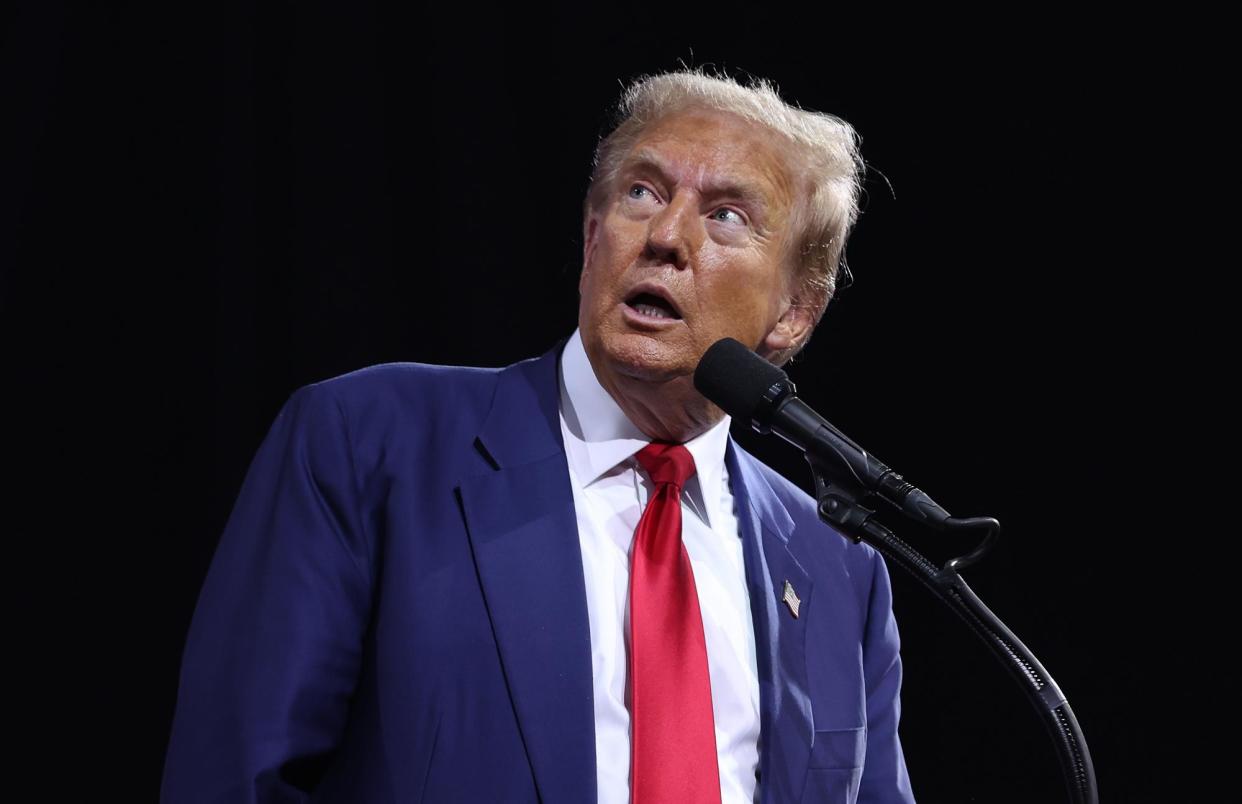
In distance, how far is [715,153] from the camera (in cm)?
195

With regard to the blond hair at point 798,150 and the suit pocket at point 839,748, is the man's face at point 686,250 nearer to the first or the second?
the blond hair at point 798,150

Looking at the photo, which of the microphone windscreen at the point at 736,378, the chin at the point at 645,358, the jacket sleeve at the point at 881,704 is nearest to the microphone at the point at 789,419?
the microphone windscreen at the point at 736,378

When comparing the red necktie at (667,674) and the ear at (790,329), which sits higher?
the ear at (790,329)

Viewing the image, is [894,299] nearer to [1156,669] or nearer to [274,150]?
[1156,669]

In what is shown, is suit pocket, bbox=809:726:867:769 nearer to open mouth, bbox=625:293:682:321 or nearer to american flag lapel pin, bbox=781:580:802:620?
american flag lapel pin, bbox=781:580:802:620

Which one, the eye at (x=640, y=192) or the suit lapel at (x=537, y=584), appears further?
the eye at (x=640, y=192)

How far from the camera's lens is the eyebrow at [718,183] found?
6.35ft

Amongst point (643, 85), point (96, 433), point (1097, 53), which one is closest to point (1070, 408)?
point (1097, 53)

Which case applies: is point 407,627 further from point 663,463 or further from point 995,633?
point 995,633

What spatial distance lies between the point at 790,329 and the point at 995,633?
2.85ft

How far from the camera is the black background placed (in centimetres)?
218

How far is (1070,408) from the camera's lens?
2764 mm

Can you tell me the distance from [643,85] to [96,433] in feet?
3.52

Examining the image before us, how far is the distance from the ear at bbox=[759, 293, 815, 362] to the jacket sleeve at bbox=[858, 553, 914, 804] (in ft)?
1.20
